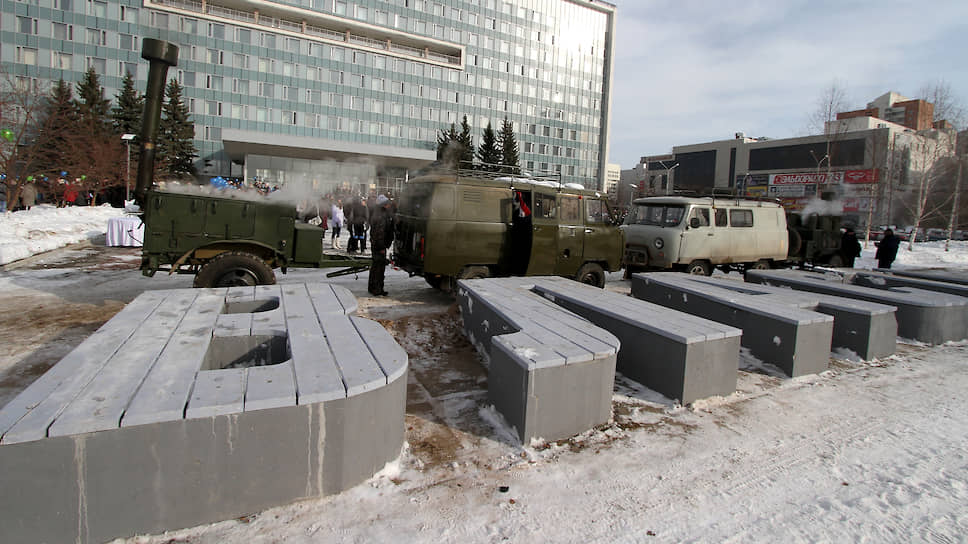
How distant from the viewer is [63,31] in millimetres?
45375

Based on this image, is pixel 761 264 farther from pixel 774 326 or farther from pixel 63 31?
pixel 63 31

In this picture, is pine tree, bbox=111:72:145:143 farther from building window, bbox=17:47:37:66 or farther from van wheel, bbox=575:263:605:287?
van wheel, bbox=575:263:605:287

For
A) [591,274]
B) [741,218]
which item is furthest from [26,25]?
[741,218]

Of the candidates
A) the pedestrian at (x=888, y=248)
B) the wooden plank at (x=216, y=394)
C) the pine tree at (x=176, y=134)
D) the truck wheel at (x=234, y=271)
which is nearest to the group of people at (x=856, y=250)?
the pedestrian at (x=888, y=248)

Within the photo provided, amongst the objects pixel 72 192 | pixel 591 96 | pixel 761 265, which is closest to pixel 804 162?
pixel 591 96

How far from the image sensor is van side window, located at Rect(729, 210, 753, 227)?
39.6 ft

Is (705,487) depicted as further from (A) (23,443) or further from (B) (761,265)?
(B) (761,265)

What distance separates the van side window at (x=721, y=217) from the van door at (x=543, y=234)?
520 cm

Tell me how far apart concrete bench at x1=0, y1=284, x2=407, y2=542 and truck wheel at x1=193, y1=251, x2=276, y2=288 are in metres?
4.01

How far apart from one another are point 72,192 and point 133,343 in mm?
30513

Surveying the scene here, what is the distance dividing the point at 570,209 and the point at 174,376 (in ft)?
24.4

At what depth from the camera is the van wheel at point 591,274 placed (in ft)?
30.8

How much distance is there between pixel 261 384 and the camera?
2.66 metres

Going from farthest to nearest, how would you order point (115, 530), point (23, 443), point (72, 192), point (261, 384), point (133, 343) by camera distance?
point (72, 192)
point (133, 343)
point (261, 384)
point (115, 530)
point (23, 443)
